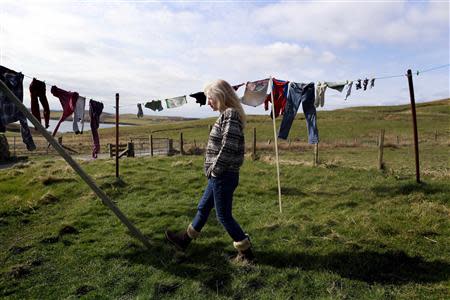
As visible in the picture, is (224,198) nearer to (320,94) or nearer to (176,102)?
(320,94)

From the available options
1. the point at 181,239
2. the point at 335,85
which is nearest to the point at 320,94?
the point at 335,85

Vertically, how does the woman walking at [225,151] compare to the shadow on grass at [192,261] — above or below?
Result: above

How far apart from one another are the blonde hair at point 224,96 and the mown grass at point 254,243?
7.45ft

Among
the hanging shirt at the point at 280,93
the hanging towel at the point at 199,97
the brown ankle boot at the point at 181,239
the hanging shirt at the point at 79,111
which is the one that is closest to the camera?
the brown ankle boot at the point at 181,239

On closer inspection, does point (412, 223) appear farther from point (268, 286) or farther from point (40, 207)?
point (40, 207)

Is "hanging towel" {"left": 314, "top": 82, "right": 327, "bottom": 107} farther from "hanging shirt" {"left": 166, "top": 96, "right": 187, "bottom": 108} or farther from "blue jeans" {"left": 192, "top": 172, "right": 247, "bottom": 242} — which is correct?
"blue jeans" {"left": 192, "top": 172, "right": 247, "bottom": 242}

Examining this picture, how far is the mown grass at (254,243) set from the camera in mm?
4953

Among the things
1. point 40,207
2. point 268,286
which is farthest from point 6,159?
point 268,286

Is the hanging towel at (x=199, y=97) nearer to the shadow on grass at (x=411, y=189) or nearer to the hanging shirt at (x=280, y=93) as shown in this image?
the hanging shirt at (x=280, y=93)

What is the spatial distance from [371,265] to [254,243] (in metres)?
1.89

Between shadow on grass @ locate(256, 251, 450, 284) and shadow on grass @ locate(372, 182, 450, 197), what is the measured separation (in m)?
3.84

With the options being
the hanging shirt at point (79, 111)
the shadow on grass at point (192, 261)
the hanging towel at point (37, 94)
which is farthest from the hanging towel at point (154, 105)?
the shadow on grass at point (192, 261)

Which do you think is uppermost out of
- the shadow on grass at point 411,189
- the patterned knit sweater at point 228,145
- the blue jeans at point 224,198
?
the patterned knit sweater at point 228,145

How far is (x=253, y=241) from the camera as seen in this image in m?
6.45
